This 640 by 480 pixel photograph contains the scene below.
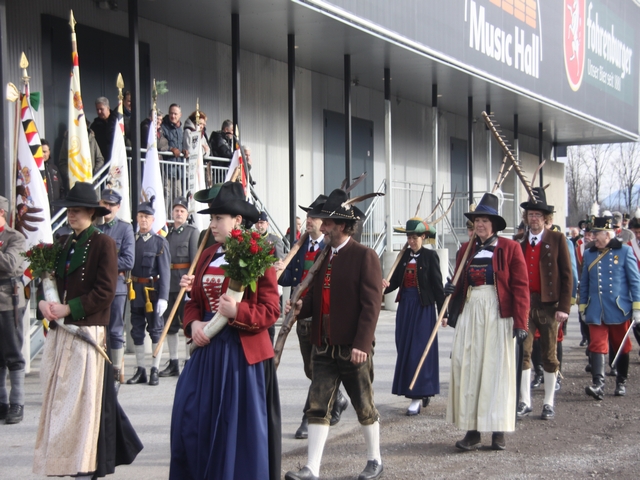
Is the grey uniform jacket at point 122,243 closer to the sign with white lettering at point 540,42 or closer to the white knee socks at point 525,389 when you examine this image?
the white knee socks at point 525,389

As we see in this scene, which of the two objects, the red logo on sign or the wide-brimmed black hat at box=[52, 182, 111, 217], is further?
the red logo on sign

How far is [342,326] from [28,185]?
4871mm

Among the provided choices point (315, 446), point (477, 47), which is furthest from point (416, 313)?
point (477, 47)

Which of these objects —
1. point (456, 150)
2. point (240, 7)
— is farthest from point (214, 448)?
point (456, 150)

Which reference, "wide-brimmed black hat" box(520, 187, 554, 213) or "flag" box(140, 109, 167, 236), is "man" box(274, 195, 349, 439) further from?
"flag" box(140, 109, 167, 236)

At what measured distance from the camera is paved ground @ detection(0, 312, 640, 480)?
19.2 feet

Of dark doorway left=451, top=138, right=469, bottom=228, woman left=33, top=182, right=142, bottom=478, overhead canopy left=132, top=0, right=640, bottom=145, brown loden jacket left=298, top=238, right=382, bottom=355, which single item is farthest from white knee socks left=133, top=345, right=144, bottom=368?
dark doorway left=451, top=138, right=469, bottom=228

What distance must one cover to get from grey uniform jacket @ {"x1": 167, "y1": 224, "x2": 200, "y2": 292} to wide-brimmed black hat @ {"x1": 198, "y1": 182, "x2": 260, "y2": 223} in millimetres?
4542

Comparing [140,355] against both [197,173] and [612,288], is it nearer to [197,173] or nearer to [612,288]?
[197,173]

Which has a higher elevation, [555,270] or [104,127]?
[104,127]

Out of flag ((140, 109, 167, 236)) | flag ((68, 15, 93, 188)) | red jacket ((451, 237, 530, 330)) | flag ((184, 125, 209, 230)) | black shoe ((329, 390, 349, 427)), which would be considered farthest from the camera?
flag ((184, 125, 209, 230))

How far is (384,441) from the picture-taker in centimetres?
674

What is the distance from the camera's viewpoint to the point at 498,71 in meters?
19.2

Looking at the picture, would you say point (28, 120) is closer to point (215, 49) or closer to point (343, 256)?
point (343, 256)
